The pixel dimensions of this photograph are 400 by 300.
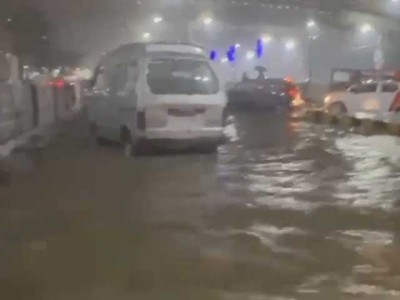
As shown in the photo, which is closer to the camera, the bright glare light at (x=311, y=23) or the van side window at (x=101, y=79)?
the van side window at (x=101, y=79)

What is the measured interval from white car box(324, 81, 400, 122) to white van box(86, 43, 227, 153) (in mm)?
13588

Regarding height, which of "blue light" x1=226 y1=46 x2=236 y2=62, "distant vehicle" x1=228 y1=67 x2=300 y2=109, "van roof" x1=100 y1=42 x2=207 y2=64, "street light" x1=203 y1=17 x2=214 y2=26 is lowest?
"distant vehicle" x1=228 y1=67 x2=300 y2=109

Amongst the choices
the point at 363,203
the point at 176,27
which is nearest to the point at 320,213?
the point at 363,203

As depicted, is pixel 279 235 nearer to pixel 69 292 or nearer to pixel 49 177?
pixel 69 292

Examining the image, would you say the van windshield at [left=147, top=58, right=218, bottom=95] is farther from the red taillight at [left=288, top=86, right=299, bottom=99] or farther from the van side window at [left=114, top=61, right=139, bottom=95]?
the red taillight at [left=288, top=86, right=299, bottom=99]

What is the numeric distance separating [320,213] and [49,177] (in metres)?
5.47

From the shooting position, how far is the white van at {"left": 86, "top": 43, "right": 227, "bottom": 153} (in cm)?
1848

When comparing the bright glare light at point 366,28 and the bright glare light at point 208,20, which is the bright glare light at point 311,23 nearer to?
the bright glare light at point 366,28

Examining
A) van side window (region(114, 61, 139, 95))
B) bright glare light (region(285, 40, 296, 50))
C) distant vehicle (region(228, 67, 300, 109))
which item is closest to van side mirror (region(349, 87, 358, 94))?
distant vehicle (region(228, 67, 300, 109))

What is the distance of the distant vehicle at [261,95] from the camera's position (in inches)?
1597

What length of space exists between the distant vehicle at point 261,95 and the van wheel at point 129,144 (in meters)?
21.3

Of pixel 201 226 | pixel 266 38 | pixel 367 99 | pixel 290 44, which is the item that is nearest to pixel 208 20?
pixel 266 38

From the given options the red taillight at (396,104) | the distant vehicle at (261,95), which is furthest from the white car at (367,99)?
the distant vehicle at (261,95)

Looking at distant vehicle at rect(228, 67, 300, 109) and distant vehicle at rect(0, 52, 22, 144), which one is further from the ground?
distant vehicle at rect(0, 52, 22, 144)
